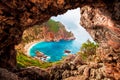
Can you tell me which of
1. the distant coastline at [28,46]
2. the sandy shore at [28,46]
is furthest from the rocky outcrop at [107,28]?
the sandy shore at [28,46]

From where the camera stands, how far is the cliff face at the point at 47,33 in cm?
10705

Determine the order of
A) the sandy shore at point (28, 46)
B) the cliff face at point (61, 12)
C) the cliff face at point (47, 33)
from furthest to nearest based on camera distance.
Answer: the cliff face at point (47, 33) < the sandy shore at point (28, 46) < the cliff face at point (61, 12)

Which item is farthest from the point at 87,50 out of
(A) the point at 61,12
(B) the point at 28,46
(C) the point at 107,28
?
(B) the point at 28,46

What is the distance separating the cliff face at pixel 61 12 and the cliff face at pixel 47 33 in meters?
74.2

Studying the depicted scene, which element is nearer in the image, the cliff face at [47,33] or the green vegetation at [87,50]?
the green vegetation at [87,50]

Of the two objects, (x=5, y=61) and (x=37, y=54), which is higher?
(x=37, y=54)

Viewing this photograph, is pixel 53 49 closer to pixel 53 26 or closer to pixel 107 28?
pixel 53 26

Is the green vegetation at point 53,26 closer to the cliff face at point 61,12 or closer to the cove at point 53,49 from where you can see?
the cove at point 53,49

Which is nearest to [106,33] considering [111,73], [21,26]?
[111,73]

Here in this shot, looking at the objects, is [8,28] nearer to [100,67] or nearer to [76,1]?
[76,1]

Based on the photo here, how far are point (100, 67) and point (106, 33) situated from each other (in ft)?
21.3

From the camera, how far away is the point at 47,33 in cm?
11788

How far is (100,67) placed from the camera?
31.8 m

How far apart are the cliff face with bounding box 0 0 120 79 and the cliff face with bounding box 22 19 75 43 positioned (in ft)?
243
